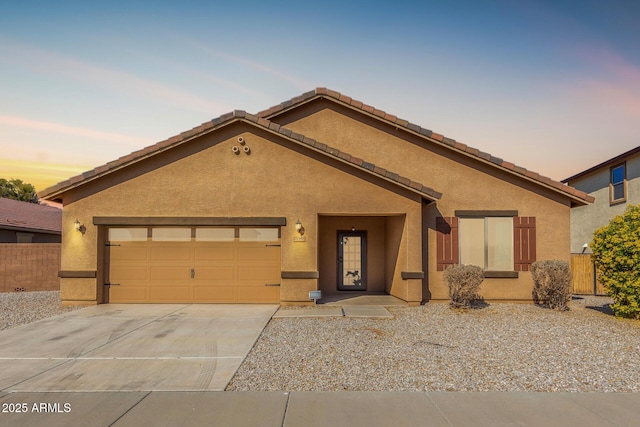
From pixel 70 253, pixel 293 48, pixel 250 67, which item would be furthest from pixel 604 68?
pixel 70 253

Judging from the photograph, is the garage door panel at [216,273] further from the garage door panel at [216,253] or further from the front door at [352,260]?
the front door at [352,260]

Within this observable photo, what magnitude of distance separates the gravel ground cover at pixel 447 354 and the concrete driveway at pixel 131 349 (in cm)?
58

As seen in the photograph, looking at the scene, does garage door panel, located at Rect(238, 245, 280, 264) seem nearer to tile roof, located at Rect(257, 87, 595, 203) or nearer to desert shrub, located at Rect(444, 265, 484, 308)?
desert shrub, located at Rect(444, 265, 484, 308)

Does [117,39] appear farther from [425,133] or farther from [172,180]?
[425,133]

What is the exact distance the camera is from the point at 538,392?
5.19 m

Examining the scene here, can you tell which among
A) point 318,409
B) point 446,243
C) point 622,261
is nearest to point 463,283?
point 446,243

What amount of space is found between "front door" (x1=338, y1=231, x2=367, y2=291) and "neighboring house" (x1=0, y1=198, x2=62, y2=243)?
694 inches

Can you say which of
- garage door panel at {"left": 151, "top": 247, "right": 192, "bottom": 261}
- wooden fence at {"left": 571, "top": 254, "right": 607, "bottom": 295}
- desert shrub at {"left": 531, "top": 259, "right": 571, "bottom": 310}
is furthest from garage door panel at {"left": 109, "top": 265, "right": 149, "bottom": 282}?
wooden fence at {"left": 571, "top": 254, "right": 607, "bottom": 295}

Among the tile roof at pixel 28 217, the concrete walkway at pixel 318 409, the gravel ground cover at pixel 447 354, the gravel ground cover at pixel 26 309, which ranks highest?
the tile roof at pixel 28 217

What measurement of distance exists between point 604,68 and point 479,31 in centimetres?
500

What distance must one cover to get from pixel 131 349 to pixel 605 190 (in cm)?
2429

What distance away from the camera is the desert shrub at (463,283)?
11062 mm

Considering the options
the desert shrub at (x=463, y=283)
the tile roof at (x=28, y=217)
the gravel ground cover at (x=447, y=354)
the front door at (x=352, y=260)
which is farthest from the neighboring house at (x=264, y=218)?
the tile roof at (x=28, y=217)

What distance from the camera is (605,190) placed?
855 inches
